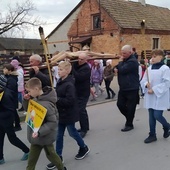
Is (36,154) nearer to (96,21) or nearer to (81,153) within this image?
(81,153)

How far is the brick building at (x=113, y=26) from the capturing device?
69.7 ft

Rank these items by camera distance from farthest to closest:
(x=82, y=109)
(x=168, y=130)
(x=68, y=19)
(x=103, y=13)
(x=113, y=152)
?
1. (x=68, y=19)
2. (x=103, y=13)
3. (x=82, y=109)
4. (x=168, y=130)
5. (x=113, y=152)

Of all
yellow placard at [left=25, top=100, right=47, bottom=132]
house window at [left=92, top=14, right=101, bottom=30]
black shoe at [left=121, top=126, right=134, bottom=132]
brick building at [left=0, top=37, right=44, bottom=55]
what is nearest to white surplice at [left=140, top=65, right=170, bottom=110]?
black shoe at [left=121, top=126, right=134, bottom=132]

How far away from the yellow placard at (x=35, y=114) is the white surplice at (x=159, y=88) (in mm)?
2292

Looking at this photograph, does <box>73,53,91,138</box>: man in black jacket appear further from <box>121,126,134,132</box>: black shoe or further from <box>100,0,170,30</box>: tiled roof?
<box>100,0,170,30</box>: tiled roof

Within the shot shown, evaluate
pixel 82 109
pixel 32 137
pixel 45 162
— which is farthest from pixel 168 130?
pixel 32 137

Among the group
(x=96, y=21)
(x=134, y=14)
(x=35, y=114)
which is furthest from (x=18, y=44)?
(x=35, y=114)

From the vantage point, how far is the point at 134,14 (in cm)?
2280

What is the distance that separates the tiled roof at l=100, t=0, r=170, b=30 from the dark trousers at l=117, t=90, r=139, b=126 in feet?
51.5

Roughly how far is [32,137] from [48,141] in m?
0.20

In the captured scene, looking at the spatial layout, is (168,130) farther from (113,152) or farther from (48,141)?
(48,141)

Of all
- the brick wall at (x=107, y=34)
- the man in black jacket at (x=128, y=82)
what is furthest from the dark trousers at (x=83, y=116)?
the brick wall at (x=107, y=34)

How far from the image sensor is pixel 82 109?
5555mm

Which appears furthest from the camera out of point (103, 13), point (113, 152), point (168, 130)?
point (103, 13)
